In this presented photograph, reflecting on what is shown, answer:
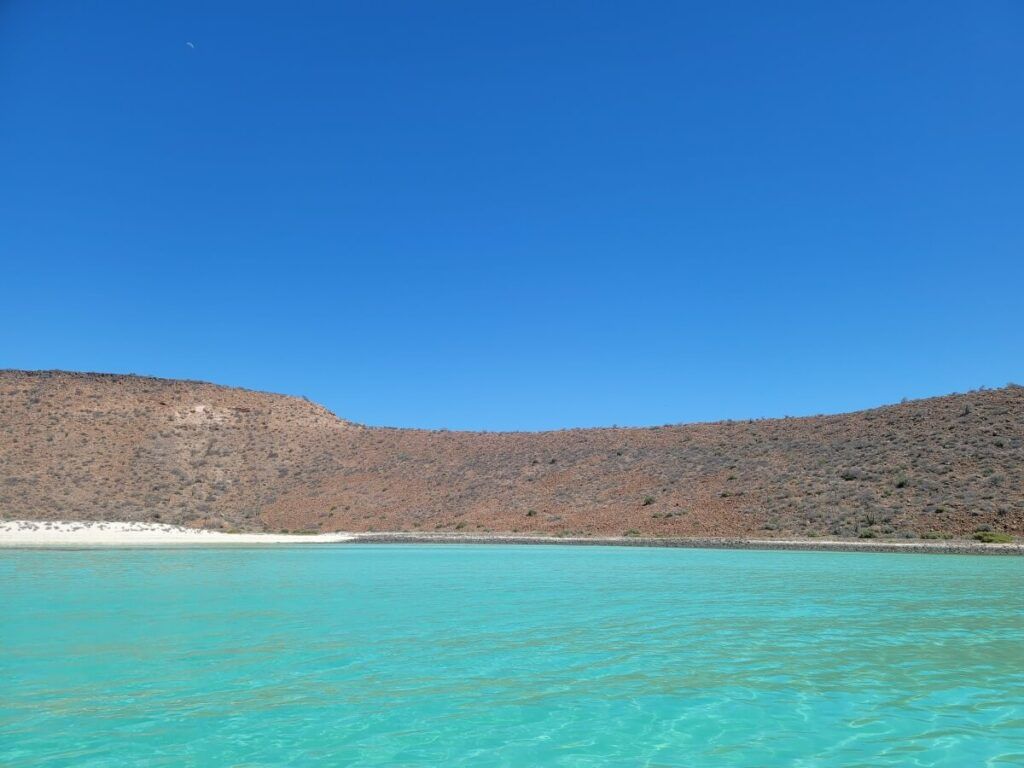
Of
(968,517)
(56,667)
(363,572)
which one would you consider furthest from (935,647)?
(968,517)

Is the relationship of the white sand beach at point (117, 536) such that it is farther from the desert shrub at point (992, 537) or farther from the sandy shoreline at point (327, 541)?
the desert shrub at point (992, 537)

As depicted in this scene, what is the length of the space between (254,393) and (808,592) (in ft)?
220

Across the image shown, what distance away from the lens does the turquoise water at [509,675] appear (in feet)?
21.9

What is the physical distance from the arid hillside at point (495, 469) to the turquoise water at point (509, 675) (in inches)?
979

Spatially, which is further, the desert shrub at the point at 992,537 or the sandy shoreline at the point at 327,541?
the desert shrub at the point at 992,537

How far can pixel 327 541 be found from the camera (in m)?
41.0

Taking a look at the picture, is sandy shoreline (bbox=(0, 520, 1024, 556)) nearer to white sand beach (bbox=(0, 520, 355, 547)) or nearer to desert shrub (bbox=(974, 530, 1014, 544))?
white sand beach (bbox=(0, 520, 355, 547))

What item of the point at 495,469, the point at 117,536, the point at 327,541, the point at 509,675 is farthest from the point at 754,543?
the point at 117,536

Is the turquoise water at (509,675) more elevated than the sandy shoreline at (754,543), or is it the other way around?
the sandy shoreline at (754,543)

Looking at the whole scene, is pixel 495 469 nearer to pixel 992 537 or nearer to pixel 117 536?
pixel 117 536

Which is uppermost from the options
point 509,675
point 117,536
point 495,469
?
point 495,469

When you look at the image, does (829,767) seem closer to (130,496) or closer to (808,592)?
(808,592)

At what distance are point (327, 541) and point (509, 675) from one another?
33.4 m

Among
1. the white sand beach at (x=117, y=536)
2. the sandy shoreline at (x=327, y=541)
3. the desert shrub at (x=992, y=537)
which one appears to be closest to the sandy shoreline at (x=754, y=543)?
the sandy shoreline at (x=327, y=541)
